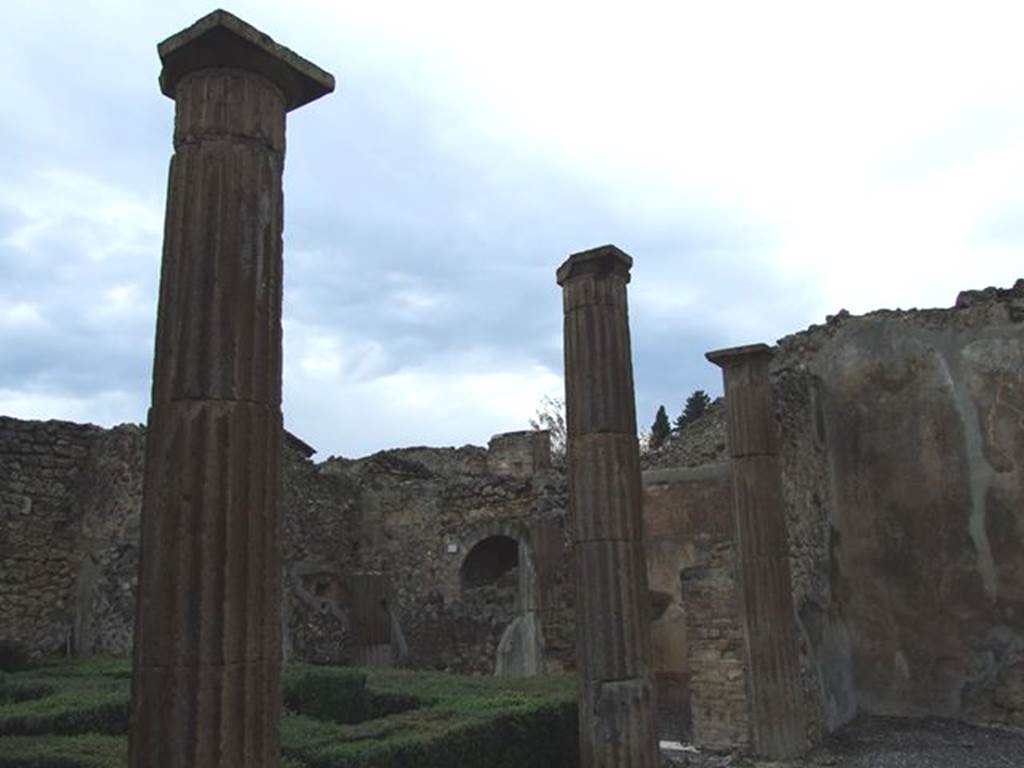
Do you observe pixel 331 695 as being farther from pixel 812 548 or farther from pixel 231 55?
pixel 812 548

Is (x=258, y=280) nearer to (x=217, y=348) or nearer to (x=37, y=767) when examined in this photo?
(x=217, y=348)

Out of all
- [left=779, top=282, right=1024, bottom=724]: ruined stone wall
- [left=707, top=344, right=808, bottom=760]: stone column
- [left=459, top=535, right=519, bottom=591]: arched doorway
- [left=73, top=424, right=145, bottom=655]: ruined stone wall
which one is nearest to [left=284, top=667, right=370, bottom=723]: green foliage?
[left=707, top=344, right=808, bottom=760]: stone column

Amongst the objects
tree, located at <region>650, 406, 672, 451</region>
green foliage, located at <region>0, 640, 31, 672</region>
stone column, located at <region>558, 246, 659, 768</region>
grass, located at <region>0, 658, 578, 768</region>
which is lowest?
grass, located at <region>0, 658, 578, 768</region>

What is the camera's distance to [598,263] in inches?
271

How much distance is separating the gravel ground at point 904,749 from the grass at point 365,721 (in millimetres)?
1733

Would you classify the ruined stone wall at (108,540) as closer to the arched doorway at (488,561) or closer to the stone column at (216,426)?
the arched doorway at (488,561)

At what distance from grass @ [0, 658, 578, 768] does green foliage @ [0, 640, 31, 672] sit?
2241mm

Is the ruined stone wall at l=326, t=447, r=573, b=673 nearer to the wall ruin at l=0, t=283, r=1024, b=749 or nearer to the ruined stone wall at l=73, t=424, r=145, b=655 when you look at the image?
the wall ruin at l=0, t=283, r=1024, b=749

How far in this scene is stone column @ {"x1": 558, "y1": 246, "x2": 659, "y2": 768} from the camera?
6.26 metres

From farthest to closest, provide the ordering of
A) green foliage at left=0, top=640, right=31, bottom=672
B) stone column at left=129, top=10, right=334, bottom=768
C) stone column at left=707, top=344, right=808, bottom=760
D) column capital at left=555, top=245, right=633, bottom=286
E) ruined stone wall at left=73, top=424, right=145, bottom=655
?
ruined stone wall at left=73, top=424, right=145, bottom=655
green foliage at left=0, top=640, right=31, bottom=672
stone column at left=707, top=344, right=808, bottom=760
column capital at left=555, top=245, right=633, bottom=286
stone column at left=129, top=10, right=334, bottom=768

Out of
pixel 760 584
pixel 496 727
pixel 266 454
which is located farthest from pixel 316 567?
pixel 266 454

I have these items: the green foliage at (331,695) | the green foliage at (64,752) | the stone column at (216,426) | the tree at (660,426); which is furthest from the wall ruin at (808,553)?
the tree at (660,426)

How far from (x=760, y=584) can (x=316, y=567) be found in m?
9.18

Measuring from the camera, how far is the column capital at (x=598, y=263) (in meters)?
6.87
